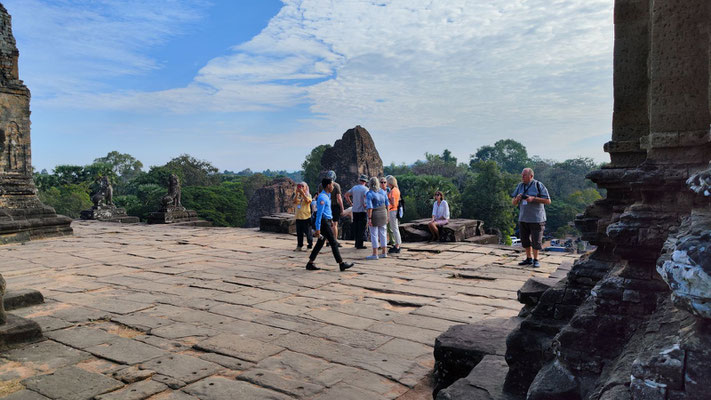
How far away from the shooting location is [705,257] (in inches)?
47.7

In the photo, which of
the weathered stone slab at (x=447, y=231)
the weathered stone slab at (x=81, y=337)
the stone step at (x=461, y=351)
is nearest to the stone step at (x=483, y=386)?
the stone step at (x=461, y=351)

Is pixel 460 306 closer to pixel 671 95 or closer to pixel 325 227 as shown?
pixel 325 227

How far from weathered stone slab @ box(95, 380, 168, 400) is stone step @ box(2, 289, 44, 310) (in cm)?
275

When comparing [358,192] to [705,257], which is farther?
[358,192]

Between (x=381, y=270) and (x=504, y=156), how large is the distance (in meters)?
98.3

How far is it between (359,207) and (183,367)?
19.4 feet

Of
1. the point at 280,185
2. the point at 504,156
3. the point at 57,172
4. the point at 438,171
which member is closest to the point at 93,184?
the point at 57,172

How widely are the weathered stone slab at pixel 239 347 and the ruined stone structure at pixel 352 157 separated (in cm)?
3626

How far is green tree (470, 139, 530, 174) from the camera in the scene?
323 ft

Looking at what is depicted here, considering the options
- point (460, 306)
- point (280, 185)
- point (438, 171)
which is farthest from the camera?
point (438, 171)

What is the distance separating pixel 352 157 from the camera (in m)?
40.8

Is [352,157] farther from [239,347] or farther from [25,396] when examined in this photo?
[25,396]

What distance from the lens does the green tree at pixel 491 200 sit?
41.5 metres

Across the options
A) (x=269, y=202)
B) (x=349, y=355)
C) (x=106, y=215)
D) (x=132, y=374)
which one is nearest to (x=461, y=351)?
(x=349, y=355)
